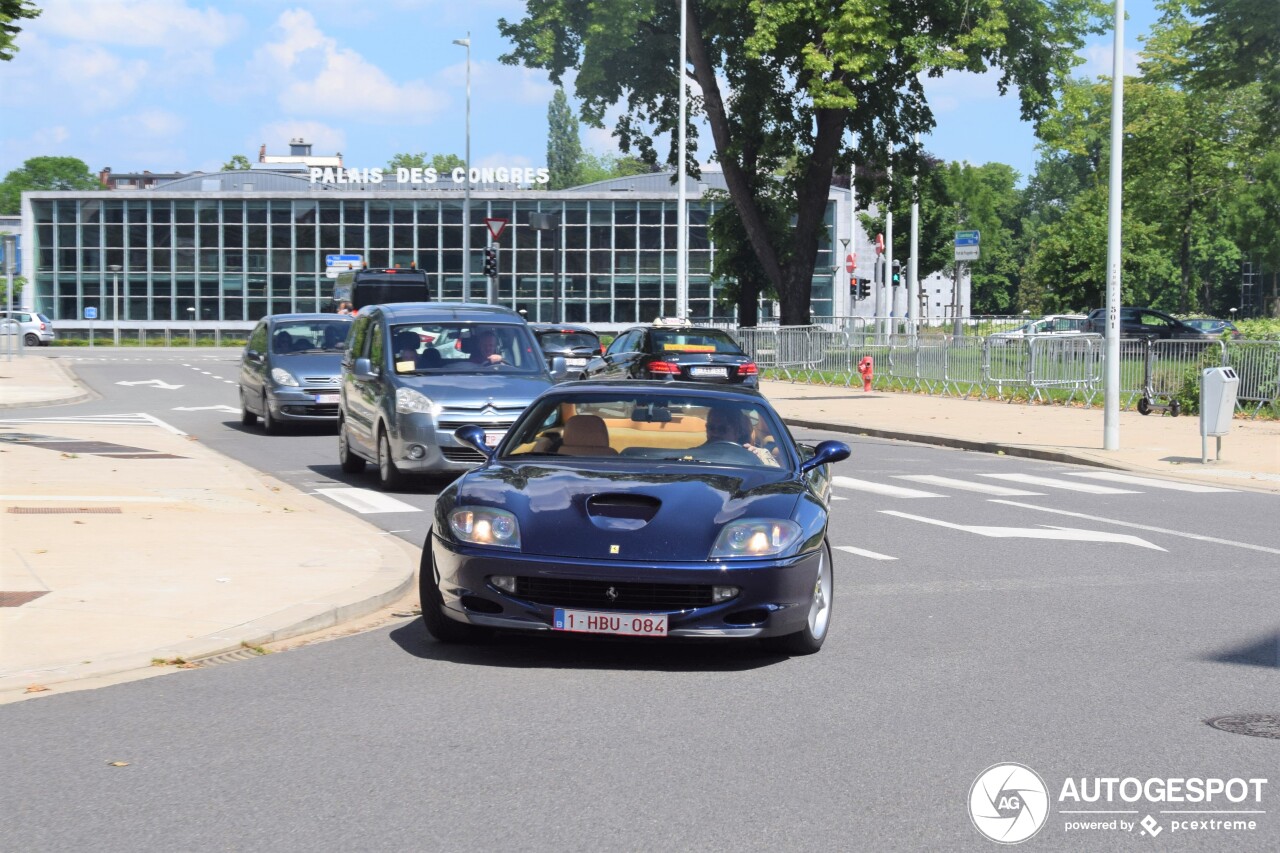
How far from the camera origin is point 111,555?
33.9 feet

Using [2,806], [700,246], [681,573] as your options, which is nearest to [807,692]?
[681,573]

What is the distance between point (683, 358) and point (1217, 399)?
11522mm

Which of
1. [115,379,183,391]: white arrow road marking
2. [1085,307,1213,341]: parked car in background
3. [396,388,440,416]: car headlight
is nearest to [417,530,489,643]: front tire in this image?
[396,388,440,416]: car headlight

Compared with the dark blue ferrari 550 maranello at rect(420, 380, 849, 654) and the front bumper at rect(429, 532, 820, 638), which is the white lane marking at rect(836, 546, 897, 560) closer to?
the dark blue ferrari 550 maranello at rect(420, 380, 849, 654)

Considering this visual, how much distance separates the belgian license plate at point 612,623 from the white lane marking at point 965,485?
32.8ft

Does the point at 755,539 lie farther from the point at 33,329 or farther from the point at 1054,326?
the point at 33,329

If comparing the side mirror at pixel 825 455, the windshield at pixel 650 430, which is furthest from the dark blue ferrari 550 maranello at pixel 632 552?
the side mirror at pixel 825 455

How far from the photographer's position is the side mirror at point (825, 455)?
8.75 m

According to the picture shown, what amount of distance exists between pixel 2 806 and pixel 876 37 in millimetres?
36509

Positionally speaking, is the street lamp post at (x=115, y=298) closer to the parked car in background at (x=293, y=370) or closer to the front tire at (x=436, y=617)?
the parked car in background at (x=293, y=370)

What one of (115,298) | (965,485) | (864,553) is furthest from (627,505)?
(115,298)

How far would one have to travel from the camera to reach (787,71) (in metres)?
46.2

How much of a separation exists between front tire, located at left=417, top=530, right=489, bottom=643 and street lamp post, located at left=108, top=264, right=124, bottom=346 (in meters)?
75.7

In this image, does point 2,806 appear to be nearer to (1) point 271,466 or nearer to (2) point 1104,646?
(2) point 1104,646
